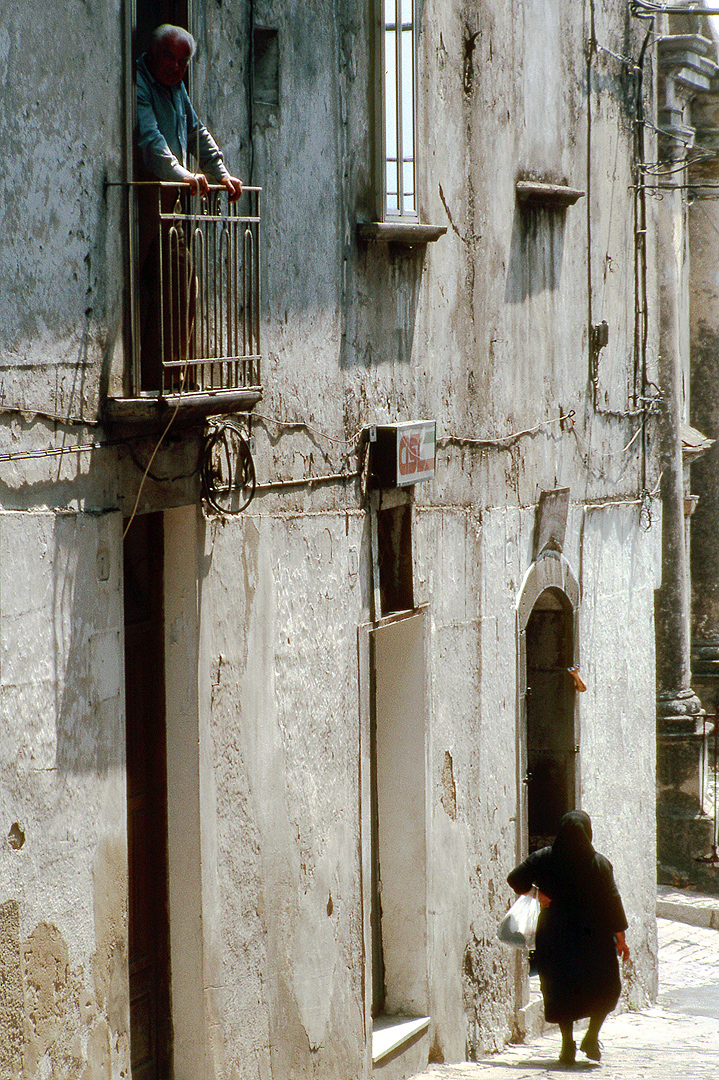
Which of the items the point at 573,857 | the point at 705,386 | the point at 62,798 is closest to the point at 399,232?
the point at 573,857

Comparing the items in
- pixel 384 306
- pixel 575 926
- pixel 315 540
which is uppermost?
pixel 384 306

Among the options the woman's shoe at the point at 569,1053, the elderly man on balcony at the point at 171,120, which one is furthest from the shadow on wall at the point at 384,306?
the woman's shoe at the point at 569,1053

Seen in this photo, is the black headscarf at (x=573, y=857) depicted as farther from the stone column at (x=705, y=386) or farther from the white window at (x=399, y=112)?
the stone column at (x=705, y=386)

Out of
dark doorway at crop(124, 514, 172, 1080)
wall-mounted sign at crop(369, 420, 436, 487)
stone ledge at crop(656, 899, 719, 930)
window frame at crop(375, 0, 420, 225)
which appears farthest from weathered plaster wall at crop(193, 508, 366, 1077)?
stone ledge at crop(656, 899, 719, 930)

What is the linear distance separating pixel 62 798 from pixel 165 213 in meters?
2.35

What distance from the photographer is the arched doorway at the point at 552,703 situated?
431 inches

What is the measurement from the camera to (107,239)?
5.91m

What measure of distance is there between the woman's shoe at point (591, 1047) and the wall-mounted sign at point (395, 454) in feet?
11.3

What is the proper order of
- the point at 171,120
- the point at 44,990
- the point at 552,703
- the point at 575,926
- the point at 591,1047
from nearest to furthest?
the point at 44,990 < the point at 171,120 < the point at 575,926 < the point at 591,1047 < the point at 552,703

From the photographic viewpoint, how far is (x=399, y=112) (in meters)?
8.27

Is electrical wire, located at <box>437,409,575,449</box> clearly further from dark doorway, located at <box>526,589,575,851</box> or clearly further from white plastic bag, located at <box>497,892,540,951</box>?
white plastic bag, located at <box>497,892,540,951</box>

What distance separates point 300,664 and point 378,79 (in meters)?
3.18

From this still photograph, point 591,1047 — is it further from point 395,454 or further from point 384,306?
point 384,306

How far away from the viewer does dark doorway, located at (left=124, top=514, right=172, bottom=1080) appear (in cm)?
656
